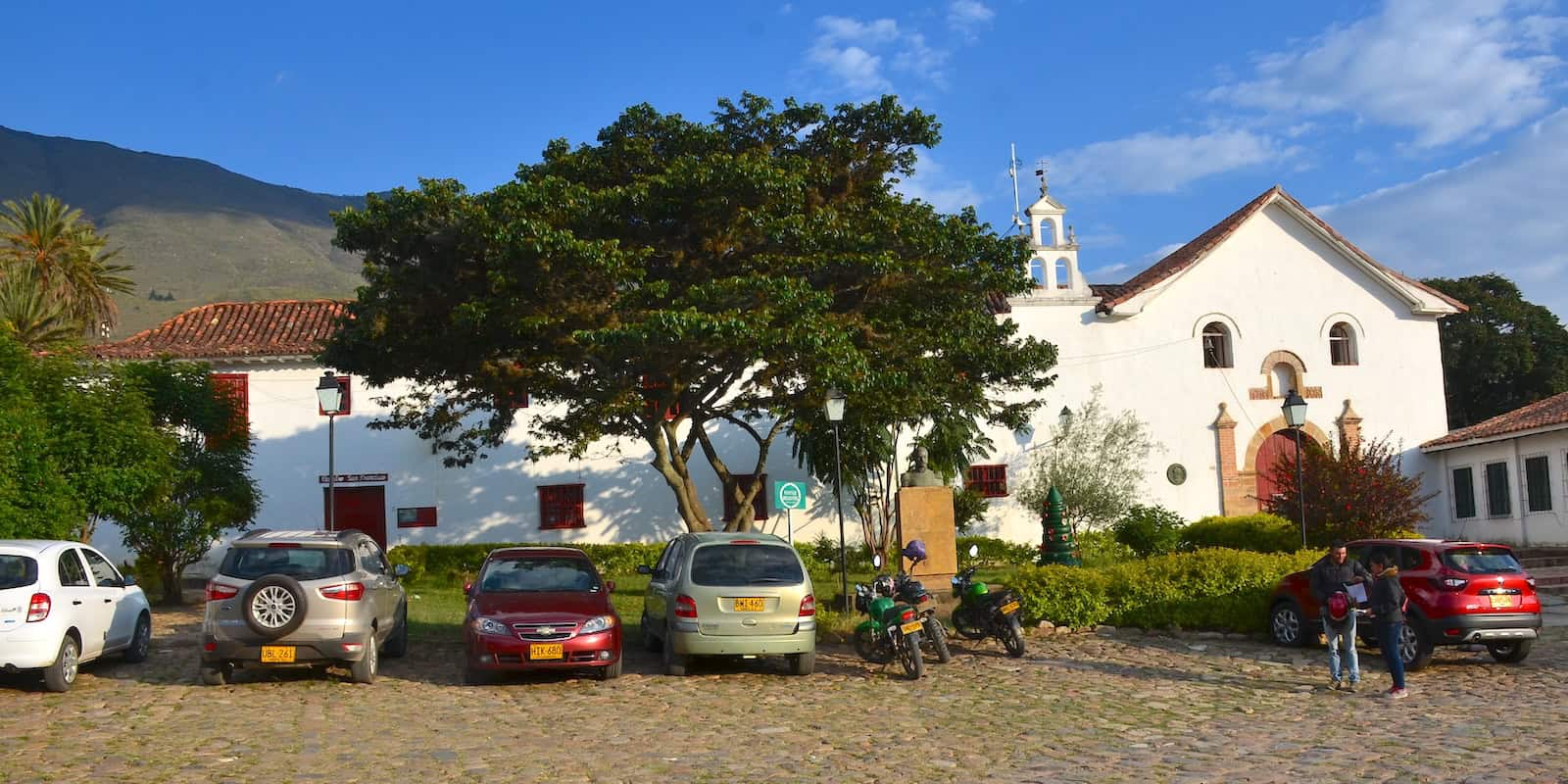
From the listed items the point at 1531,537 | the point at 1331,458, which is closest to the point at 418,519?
the point at 1331,458

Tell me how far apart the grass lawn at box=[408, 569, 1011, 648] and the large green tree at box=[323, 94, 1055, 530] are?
8.32 ft

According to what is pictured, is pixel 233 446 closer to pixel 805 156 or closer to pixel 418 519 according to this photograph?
pixel 418 519

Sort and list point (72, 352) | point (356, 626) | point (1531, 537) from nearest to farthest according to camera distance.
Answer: point (356, 626) < point (72, 352) < point (1531, 537)

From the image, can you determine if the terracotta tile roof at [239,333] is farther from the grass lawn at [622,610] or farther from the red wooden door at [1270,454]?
the red wooden door at [1270,454]

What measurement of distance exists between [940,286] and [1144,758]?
10.6 m

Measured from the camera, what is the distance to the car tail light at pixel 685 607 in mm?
13088

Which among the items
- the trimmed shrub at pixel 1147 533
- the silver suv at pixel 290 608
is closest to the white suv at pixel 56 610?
the silver suv at pixel 290 608

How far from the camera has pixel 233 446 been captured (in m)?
21.9

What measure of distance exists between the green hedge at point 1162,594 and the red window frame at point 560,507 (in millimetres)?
16489

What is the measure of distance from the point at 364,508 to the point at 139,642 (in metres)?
16.9

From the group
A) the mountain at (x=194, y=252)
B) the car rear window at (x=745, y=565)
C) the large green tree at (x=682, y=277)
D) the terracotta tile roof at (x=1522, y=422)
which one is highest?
the mountain at (x=194, y=252)

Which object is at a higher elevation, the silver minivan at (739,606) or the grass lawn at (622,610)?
the silver minivan at (739,606)

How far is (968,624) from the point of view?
1523 centimetres

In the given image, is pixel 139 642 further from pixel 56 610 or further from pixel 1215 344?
pixel 1215 344
